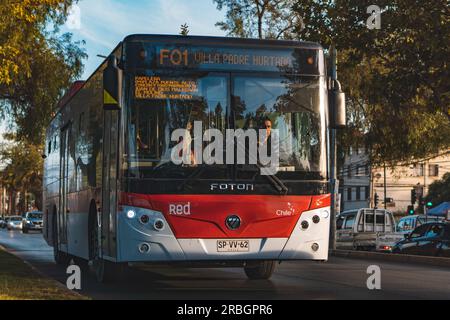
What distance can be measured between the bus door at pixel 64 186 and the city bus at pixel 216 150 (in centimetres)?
532

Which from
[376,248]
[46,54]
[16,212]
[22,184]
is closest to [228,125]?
[46,54]

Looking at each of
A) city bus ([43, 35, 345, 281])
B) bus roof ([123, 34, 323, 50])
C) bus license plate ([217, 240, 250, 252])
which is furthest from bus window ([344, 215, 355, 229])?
bus license plate ([217, 240, 250, 252])

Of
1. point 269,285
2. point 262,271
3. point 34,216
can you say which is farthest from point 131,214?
point 34,216

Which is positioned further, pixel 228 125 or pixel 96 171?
pixel 96 171

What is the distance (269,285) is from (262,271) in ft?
4.37

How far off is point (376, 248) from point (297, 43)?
909 inches

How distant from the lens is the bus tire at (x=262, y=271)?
1639 cm

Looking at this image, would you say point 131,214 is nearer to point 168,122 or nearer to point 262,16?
point 168,122

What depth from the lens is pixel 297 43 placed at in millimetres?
13336

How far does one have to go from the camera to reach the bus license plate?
41.9 ft

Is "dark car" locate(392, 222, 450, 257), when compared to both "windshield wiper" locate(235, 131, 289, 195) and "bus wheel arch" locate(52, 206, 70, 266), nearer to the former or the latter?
"bus wheel arch" locate(52, 206, 70, 266)

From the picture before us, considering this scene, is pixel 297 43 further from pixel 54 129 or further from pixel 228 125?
pixel 54 129

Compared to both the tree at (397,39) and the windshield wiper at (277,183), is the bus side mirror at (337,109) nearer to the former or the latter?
the windshield wiper at (277,183)

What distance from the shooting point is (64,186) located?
19.1 meters
